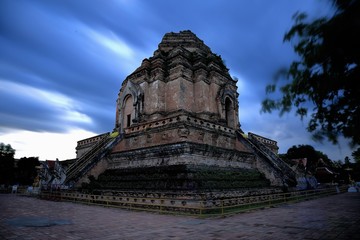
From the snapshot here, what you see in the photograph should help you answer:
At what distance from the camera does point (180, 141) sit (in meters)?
14.7

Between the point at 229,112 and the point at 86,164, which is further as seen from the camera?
the point at 229,112

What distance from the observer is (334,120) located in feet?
14.8

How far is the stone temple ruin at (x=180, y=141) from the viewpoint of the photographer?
14.5 m

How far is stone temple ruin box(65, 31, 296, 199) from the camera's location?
1445cm

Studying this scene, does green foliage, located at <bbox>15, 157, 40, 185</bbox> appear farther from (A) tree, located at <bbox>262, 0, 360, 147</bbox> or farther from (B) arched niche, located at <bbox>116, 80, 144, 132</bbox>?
(A) tree, located at <bbox>262, 0, 360, 147</bbox>

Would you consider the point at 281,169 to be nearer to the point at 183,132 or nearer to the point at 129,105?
the point at 183,132

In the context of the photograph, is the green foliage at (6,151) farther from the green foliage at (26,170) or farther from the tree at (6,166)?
the green foliage at (26,170)

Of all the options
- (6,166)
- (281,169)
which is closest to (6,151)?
(6,166)

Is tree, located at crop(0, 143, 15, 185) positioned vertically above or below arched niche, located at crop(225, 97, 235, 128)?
below

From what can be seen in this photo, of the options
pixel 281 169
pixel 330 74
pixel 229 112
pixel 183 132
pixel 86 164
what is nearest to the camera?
pixel 330 74

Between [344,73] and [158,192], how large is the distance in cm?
1120

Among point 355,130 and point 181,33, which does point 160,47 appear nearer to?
point 181,33

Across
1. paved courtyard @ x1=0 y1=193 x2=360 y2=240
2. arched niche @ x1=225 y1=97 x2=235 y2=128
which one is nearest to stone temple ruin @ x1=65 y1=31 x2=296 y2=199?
arched niche @ x1=225 y1=97 x2=235 y2=128

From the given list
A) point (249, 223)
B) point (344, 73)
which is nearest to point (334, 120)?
point (344, 73)
